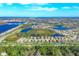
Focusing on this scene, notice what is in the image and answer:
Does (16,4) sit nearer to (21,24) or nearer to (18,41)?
(21,24)

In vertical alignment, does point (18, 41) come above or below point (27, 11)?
below

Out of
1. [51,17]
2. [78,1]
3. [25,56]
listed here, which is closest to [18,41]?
[25,56]

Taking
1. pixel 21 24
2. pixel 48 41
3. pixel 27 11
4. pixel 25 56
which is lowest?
pixel 25 56

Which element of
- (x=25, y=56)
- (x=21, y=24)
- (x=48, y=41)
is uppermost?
(x=21, y=24)

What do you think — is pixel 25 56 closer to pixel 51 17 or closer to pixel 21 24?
pixel 21 24

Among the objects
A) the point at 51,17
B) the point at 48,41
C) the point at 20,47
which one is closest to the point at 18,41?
the point at 20,47

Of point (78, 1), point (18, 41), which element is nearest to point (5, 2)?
point (18, 41)

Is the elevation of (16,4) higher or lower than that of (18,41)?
higher

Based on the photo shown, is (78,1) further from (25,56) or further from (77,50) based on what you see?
(25,56)
